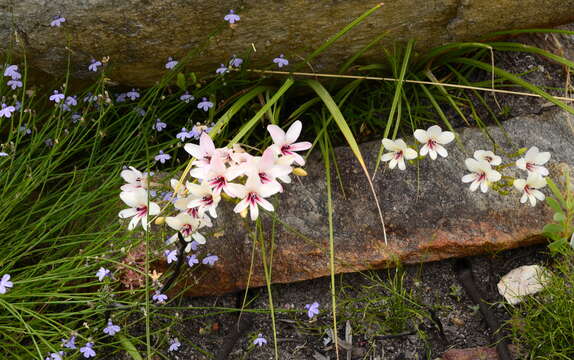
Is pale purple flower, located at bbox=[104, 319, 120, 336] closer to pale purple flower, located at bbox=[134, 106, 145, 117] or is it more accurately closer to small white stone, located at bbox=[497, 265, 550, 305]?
pale purple flower, located at bbox=[134, 106, 145, 117]

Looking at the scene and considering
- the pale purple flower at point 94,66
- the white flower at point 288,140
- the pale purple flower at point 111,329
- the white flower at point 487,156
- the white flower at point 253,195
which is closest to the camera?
the white flower at point 253,195

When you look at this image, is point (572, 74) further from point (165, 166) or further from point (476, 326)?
point (165, 166)

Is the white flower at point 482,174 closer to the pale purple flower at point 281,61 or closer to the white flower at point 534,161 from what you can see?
the white flower at point 534,161

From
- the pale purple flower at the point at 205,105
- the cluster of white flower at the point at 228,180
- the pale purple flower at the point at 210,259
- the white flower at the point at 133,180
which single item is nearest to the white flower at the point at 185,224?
the cluster of white flower at the point at 228,180

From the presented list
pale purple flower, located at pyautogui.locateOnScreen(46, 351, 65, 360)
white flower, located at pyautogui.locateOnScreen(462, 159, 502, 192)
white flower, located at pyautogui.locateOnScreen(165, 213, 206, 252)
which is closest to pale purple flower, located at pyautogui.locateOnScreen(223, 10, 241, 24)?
white flower, located at pyautogui.locateOnScreen(165, 213, 206, 252)

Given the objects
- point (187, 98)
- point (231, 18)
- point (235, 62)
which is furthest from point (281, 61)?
point (187, 98)

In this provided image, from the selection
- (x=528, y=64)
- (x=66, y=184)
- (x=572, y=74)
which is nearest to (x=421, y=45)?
(x=528, y=64)
